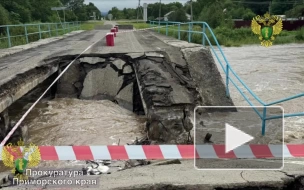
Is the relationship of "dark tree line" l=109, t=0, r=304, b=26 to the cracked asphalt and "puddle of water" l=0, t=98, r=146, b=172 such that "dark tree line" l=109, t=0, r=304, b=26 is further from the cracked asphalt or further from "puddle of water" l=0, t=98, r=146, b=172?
the cracked asphalt

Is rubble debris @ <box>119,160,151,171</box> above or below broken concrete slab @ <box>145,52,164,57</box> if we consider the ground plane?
below

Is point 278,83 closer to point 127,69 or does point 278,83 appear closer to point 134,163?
point 127,69

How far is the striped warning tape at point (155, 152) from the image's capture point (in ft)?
11.9

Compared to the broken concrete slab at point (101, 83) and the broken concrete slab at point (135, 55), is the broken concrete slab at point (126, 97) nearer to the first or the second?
the broken concrete slab at point (101, 83)

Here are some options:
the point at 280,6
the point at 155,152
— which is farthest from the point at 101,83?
the point at 280,6

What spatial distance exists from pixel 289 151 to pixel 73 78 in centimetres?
698

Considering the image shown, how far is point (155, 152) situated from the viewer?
3787 millimetres

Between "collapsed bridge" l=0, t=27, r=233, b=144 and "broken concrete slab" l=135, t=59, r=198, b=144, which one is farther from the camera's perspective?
"collapsed bridge" l=0, t=27, r=233, b=144

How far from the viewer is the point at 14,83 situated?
7328 millimetres

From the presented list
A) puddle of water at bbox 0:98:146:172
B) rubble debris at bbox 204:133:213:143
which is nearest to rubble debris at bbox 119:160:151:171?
rubble debris at bbox 204:133:213:143

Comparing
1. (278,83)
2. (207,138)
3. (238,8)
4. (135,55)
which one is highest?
A: (238,8)
